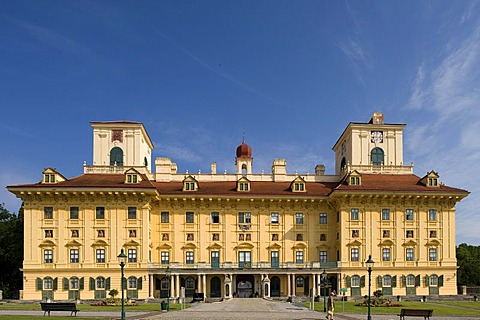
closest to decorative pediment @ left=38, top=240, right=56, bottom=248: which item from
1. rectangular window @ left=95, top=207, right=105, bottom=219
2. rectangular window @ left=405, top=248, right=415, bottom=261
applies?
rectangular window @ left=95, top=207, right=105, bottom=219

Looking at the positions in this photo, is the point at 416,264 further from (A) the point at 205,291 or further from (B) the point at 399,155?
(A) the point at 205,291

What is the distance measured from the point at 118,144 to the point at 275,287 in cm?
2793

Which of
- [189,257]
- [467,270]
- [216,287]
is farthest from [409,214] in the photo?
[189,257]

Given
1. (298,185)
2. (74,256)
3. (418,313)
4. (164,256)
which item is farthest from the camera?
(298,185)

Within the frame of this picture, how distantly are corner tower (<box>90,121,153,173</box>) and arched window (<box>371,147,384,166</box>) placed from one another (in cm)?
3094

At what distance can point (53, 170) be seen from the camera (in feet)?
208

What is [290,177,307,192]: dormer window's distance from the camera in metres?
67.4

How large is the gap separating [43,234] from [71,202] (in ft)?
15.9

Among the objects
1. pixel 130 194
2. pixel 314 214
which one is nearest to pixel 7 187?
pixel 130 194

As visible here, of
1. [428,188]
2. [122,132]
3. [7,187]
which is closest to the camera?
[7,187]

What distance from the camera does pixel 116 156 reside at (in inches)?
2837

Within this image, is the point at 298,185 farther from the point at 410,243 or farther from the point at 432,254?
the point at 432,254

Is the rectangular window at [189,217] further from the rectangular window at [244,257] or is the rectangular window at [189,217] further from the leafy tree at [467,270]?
the leafy tree at [467,270]

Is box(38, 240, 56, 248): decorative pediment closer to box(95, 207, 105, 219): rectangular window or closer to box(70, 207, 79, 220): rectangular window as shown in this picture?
box(70, 207, 79, 220): rectangular window
